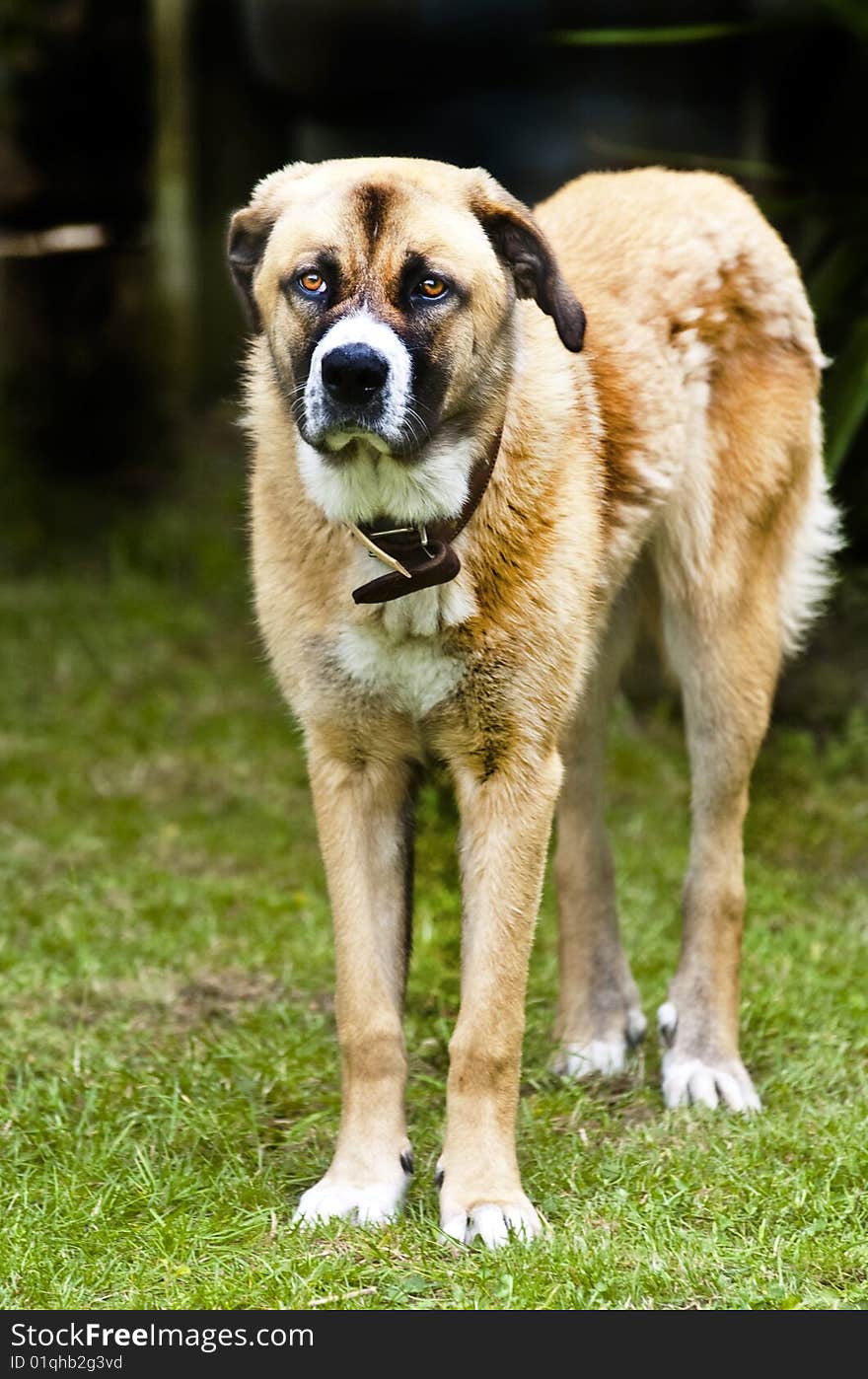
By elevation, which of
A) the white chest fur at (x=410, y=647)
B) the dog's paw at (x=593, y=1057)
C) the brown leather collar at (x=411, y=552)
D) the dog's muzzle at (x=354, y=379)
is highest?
the dog's muzzle at (x=354, y=379)

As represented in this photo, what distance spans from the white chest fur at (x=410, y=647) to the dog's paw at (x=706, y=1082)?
4.02 ft

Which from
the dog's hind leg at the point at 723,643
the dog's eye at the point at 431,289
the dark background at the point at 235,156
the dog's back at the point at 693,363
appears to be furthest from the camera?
the dark background at the point at 235,156

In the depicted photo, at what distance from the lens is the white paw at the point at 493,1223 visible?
3.25m

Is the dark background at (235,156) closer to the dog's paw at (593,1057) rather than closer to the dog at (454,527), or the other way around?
the dog at (454,527)

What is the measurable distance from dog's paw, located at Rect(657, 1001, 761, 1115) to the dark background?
2.53m

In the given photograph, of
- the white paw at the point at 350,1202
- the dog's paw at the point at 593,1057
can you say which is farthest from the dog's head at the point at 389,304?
the dog's paw at the point at 593,1057

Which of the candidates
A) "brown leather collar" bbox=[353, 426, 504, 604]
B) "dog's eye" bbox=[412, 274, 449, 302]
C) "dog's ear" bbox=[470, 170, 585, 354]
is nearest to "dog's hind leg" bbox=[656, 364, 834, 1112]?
"dog's ear" bbox=[470, 170, 585, 354]

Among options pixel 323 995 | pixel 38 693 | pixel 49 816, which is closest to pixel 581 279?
pixel 323 995

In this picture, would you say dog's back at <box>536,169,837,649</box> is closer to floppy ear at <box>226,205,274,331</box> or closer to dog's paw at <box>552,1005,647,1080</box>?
floppy ear at <box>226,205,274,331</box>

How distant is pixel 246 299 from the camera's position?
3.68 metres

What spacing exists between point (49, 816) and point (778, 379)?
319cm

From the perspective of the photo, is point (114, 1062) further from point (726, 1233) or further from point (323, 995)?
point (726, 1233)

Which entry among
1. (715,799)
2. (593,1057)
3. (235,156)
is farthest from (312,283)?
(235,156)

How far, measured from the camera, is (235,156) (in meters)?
10.0
